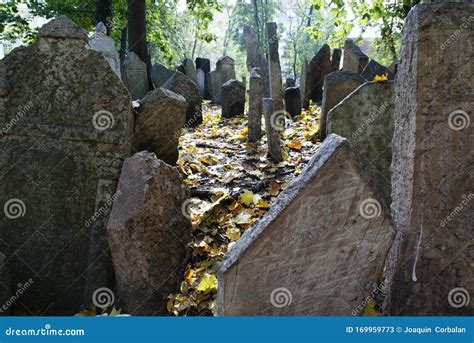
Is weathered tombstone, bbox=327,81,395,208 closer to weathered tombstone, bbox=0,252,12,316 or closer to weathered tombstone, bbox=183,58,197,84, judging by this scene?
weathered tombstone, bbox=0,252,12,316

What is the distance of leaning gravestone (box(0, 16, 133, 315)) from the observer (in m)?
3.62

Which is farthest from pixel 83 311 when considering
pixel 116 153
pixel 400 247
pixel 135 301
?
pixel 400 247

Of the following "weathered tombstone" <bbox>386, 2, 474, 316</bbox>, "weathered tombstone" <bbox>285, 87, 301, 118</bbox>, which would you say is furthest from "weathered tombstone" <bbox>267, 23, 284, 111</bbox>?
"weathered tombstone" <bbox>386, 2, 474, 316</bbox>

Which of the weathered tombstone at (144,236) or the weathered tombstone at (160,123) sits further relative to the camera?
the weathered tombstone at (160,123)

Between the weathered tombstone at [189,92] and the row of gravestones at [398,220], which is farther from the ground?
the weathered tombstone at [189,92]

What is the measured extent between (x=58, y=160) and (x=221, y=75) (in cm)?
869

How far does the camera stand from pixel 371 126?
13.9ft

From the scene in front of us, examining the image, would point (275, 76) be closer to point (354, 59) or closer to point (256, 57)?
point (354, 59)

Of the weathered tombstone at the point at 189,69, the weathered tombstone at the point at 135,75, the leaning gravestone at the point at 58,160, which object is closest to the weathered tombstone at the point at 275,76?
the leaning gravestone at the point at 58,160

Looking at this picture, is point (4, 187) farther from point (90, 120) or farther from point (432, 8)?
point (432, 8)

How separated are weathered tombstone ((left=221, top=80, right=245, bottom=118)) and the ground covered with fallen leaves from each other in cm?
141

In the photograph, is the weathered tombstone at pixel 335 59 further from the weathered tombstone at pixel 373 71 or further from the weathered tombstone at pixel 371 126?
the weathered tombstone at pixel 371 126

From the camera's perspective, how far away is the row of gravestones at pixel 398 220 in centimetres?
233

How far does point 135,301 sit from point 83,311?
55cm
